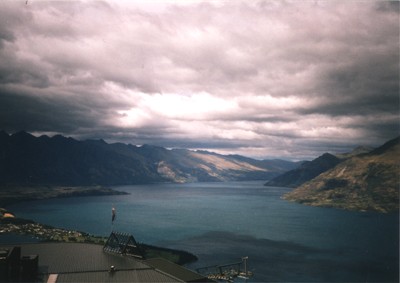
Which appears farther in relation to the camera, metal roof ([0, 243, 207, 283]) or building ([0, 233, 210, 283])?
metal roof ([0, 243, 207, 283])

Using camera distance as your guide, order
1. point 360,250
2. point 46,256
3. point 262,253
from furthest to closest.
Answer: point 360,250
point 262,253
point 46,256

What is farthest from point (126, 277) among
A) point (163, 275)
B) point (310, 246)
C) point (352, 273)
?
point (310, 246)

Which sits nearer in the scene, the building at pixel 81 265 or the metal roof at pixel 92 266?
the building at pixel 81 265

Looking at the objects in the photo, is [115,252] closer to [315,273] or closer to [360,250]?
[315,273]

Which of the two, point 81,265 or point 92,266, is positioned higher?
point 81,265

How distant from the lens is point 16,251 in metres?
55.0

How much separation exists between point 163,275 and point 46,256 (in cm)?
2428

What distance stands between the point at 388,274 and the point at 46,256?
151m

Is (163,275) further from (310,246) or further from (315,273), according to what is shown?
(310,246)

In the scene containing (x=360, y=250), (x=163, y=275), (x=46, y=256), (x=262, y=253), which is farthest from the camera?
(x=360, y=250)

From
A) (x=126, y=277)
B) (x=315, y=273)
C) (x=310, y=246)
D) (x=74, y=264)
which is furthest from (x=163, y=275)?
(x=310, y=246)

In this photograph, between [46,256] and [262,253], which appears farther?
[262,253]

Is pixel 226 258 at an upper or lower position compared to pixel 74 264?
lower

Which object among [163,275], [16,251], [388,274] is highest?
[16,251]
